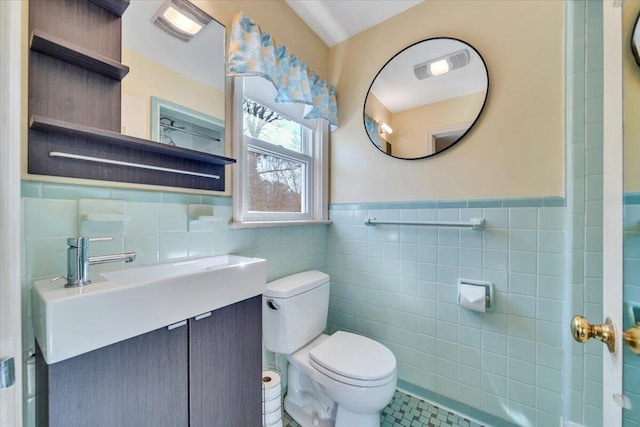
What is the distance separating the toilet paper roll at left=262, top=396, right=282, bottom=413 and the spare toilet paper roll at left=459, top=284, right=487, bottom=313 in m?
1.07

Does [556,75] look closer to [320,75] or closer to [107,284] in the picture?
[320,75]

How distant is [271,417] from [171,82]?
63.8 inches

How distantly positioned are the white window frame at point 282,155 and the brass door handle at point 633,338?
1266mm

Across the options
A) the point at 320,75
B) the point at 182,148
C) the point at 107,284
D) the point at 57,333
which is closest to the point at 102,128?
the point at 182,148

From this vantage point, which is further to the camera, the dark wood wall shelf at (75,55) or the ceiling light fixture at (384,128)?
the ceiling light fixture at (384,128)

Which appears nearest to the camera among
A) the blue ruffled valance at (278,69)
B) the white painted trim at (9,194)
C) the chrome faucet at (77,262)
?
the white painted trim at (9,194)

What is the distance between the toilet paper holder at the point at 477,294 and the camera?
1.31 metres

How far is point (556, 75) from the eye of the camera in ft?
3.97

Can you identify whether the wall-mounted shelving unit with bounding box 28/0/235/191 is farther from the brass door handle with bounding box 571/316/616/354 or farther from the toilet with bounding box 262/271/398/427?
the brass door handle with bounding box 571/316/616/354

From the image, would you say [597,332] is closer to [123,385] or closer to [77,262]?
[123,385]

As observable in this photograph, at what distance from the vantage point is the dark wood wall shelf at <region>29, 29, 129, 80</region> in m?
0.75

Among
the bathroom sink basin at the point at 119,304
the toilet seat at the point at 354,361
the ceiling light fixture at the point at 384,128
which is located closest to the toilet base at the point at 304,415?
the toilet seat at the point at 354,361

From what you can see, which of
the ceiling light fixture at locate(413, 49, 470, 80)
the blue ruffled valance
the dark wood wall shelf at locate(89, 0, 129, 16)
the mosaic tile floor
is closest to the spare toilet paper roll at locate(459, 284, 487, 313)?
the mosaic tile floor

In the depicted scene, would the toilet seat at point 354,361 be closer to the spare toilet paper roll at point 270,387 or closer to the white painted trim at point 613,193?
the spare toilet paper roll at point 270,387
